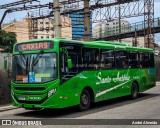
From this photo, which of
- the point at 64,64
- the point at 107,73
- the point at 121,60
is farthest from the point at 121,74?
the point at 64,64

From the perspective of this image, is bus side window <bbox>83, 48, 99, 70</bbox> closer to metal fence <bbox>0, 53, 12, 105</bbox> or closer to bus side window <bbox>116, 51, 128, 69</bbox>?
bus side window <bbox>116, 51, 128, 69</bbox>

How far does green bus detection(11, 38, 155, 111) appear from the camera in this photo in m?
12.7

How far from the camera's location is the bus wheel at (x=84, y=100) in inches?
553

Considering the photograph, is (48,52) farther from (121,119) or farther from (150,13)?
(150,13)

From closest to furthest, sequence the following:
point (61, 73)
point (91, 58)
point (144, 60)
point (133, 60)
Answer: point (61, 73), point (91, 58), point (133, 60), point (144, 60)

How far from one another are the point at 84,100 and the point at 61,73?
6.63ft

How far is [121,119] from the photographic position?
11.6 metres

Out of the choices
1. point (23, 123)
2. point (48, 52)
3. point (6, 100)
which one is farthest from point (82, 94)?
point (6, 100)

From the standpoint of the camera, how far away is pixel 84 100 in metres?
14.2

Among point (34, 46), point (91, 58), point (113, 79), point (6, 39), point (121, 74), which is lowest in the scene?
point (113, 79)

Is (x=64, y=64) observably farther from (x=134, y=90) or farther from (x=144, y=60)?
(x=144, y=60)

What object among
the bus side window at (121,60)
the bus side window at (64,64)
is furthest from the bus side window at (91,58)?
the bus side window at (121,60)

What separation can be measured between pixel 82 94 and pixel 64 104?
4.54ft

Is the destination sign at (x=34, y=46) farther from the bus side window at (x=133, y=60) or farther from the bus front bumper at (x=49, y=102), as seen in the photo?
the bus side window at (x=133, y=60)
